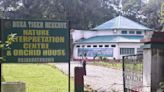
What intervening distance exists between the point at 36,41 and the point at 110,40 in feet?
153

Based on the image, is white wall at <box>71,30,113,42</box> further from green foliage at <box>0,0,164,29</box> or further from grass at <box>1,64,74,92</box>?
grass at <box>1,64,74,92</box>

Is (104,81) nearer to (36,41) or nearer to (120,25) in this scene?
(36,41)

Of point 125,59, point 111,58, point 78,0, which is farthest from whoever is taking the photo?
point 78,0

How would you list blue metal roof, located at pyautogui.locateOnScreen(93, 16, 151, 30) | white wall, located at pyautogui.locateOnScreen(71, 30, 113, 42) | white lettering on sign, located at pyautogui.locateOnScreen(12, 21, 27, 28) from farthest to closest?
white wall, located at pyautogui.locateOnScreen(71, 30, 113, 42), blue metal roof, located at pyautogui.locateOnScreen(93, 16, 151, 30), white lettering on sign, located at pyautogui.locateOnScreen(12, 21, 27, 28)

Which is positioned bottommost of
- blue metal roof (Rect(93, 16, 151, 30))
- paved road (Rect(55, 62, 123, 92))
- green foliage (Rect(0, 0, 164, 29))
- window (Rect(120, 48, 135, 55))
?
window (Rect(120, 48, 135, 55))

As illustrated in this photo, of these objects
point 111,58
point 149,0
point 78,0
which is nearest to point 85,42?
point 111,58

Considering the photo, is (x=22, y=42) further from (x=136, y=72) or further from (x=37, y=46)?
(x=136, y=72)

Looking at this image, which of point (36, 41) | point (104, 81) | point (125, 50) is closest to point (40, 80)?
point (104, 81)

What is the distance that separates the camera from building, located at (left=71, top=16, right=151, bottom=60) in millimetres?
56750

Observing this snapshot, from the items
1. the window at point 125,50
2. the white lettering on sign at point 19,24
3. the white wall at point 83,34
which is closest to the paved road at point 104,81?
the white lettering on sign at point 19,24

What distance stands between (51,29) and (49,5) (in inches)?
2431

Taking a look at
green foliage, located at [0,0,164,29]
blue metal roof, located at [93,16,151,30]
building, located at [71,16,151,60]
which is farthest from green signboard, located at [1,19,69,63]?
green foliage, located at [0,0,164,29]

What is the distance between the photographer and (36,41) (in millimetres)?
11266

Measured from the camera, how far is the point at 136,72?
9109 millimetres
